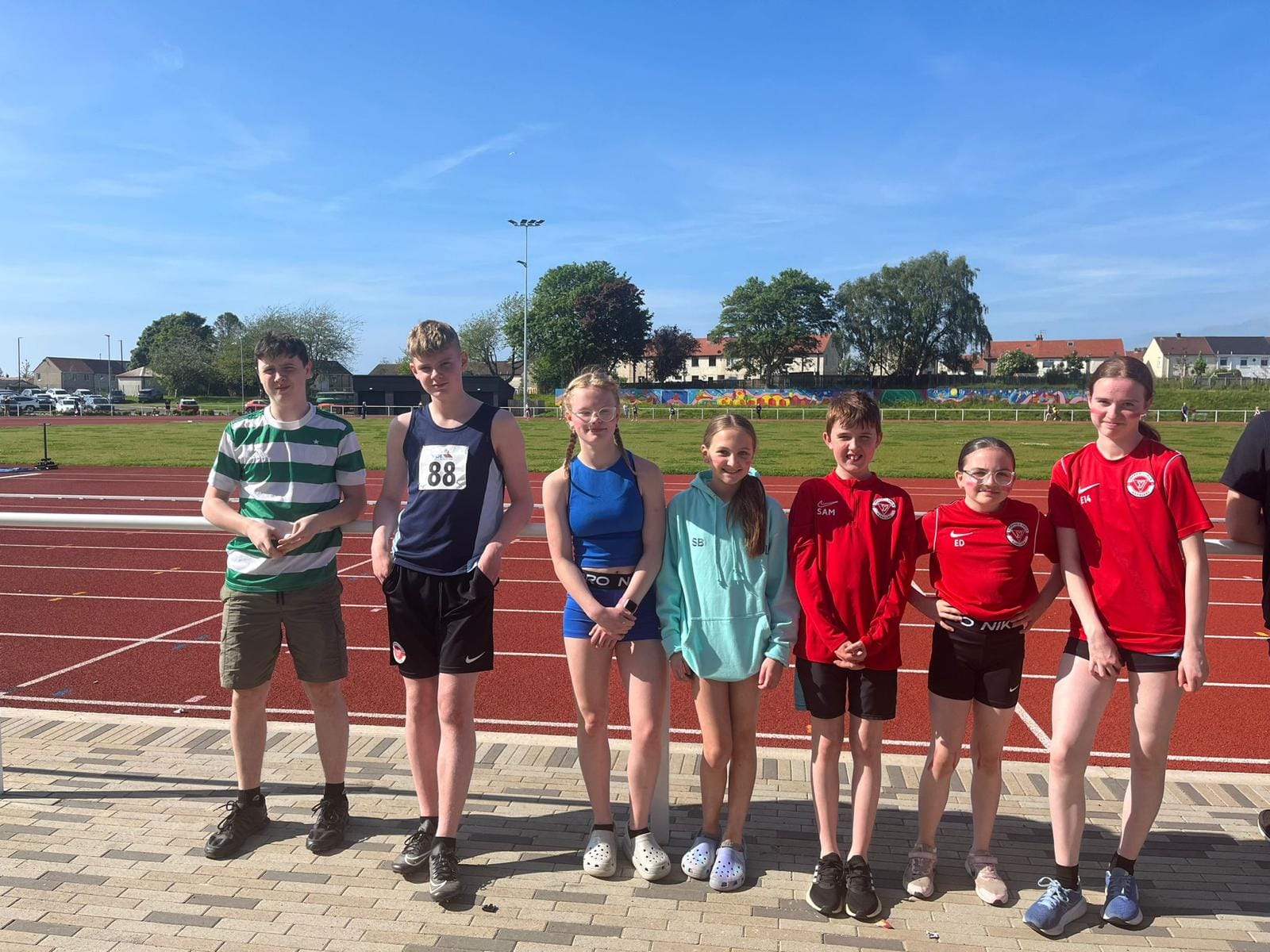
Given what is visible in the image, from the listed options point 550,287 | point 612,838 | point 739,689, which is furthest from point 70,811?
point 550,287

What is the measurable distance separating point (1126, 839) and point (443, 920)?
206 cm

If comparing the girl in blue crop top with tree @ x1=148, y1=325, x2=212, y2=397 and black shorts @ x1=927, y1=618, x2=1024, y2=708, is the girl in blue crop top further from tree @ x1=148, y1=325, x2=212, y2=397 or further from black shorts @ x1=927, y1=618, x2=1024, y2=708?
tree @ x1=148, y1=325, x2=212, y2=397

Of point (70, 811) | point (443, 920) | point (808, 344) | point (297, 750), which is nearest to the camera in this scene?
point (443, 920)

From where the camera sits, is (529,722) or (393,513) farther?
(529,722)

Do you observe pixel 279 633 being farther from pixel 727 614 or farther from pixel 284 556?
pixel 727 614

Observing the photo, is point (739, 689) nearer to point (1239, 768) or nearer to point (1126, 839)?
point (1126, 839)

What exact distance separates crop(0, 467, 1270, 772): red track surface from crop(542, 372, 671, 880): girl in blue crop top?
1.84 meters

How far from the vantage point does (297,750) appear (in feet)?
12.2

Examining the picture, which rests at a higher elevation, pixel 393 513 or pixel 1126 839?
pixel 393 513

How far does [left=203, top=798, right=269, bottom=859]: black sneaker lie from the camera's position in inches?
111

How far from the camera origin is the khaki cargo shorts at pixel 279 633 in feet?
9.87

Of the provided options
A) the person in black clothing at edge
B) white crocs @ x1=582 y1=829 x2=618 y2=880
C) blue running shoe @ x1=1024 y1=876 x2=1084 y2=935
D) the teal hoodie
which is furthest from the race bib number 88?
the person in black clothing at edge

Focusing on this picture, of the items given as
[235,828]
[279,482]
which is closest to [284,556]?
[279,482]

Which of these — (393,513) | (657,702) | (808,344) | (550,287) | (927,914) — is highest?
(550,287)
